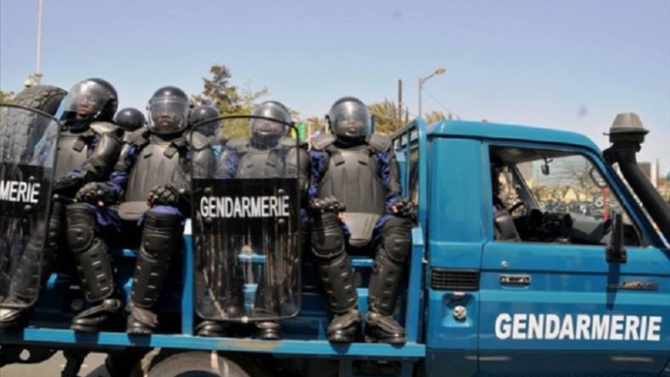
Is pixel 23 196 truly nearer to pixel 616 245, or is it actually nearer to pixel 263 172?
pixel 263 172

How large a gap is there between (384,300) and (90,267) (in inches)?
66.1

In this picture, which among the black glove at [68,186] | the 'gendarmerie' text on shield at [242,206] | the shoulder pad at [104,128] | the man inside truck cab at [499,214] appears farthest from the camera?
the shoulder pad at [104,128]

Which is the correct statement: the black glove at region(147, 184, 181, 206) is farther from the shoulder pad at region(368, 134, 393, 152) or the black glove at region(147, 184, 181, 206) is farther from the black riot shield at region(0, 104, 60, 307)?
the shoulder pad at region(368, 134, 393, 152)

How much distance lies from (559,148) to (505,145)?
1.14ft

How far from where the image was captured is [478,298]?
3.49m

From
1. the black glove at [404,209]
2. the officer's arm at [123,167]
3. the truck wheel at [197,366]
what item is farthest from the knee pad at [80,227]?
the black glove at [404,209]

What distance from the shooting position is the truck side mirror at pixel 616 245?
3461mm

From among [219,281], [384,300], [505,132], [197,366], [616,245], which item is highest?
[505,132]

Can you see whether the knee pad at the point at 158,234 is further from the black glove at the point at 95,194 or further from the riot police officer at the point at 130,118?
the riot police officer at the point at 130,118

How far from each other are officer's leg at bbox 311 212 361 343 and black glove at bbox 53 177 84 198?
147cm

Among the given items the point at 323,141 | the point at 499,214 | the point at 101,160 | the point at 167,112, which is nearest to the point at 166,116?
the point at 167,112

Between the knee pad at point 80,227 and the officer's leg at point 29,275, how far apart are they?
86mm

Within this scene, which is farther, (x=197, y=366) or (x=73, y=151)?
(x=73, y=151)

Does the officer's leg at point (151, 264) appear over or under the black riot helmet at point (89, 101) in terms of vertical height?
under
